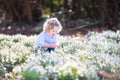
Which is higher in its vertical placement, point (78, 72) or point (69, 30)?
point (69, 30)

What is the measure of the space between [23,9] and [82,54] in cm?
1586

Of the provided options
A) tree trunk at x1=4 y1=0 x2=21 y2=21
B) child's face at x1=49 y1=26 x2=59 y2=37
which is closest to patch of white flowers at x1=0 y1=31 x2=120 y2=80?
child's face at x1=49 y1=26 x2=59 y2=37

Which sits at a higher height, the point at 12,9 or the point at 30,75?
the point at 12,9

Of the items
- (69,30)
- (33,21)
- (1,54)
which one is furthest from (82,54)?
(33,21)

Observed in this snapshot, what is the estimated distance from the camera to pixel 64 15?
74.6ft

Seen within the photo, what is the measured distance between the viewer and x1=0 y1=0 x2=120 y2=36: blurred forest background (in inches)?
779

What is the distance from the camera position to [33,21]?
23.2 meters

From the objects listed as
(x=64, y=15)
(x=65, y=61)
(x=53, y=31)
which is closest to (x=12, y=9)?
(x=64, y=15)

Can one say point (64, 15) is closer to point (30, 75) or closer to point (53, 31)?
point (53, 31)

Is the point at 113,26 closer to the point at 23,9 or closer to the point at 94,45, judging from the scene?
the point at 23,9

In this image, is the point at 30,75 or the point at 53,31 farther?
the point at 53,31

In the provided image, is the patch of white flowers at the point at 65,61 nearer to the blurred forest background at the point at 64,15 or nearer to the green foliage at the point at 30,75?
the green foliage at the point at 30,75

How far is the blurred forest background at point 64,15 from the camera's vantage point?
19.8 meters

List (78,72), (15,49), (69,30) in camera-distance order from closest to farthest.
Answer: (78,72) < (15,49) < (69,30)
